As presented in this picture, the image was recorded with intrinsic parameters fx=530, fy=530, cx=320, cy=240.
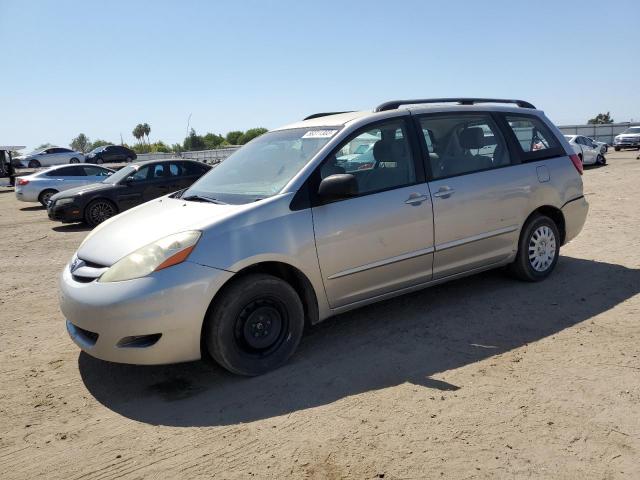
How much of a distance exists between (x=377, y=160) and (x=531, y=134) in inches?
83.7

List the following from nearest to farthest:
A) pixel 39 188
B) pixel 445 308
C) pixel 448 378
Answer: pixel 448 378
pixel 445 308
pixel 39 188

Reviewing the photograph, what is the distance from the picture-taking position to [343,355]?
13.4 ft

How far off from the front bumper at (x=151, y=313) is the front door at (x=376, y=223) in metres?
0.90

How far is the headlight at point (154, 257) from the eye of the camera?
3.48 meters

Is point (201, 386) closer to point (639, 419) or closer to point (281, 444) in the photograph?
point (281, 444)

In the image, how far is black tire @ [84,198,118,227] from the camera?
39.8ft

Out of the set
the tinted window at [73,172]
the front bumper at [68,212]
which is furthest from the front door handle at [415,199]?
the tinted window at [73,172]

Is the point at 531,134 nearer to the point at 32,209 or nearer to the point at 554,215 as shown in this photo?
the point at 554,215

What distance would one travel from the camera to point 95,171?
16.6 m

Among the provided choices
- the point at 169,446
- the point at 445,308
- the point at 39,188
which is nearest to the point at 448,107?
the point at 445,308

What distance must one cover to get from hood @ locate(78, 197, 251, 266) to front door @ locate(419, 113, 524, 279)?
6.02ft

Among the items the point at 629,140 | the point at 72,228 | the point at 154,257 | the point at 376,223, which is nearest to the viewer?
the point at 154,257

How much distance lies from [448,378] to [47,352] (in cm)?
328

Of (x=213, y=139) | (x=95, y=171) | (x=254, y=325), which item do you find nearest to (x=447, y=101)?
(x=254, y=325)
